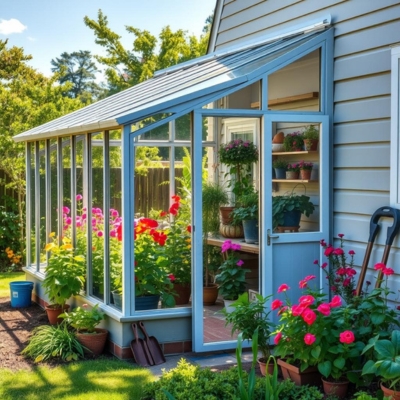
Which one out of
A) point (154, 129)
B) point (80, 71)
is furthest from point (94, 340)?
point (80, 71)

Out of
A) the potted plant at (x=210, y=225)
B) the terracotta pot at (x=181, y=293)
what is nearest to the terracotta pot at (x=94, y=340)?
the terracotta pot at (x=181, y=293)

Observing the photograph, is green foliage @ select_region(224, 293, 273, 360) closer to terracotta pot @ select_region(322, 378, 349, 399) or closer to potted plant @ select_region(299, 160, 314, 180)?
terracotta pot @ select_region(322, 378, 349, 399)

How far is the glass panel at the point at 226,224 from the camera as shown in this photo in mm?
6750

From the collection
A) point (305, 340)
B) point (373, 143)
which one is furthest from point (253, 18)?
point (305, 340)

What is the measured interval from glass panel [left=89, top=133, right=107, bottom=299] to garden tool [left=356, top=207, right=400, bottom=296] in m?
2.52

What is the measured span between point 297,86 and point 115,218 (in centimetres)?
210

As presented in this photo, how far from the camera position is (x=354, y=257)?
21.8 feet

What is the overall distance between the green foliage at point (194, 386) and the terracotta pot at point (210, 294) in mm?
1745

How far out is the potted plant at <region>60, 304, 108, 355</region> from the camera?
6.68 meters

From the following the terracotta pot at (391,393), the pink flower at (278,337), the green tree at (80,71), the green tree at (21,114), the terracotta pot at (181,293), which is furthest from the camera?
the green tree at (80,71)

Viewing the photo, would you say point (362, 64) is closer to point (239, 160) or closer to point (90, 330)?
point (239, 160)

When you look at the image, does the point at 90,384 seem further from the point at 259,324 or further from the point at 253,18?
the point at 253,18

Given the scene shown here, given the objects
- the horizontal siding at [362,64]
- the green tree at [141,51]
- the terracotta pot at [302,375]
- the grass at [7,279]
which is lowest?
the grass at [7,279]

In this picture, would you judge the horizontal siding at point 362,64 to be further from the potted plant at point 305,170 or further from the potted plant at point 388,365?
the potted plant at point 388,365
